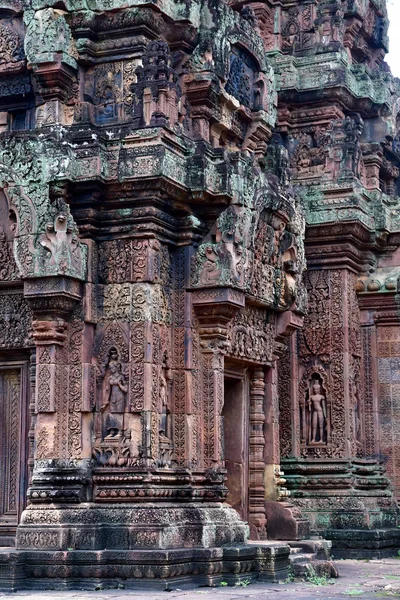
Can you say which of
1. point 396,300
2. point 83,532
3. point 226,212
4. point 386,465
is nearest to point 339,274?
point 396,300

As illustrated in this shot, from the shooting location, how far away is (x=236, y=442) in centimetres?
1636

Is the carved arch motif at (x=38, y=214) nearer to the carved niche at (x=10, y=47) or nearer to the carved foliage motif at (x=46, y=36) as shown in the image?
the carved foliage motif at (x=46, y=36)

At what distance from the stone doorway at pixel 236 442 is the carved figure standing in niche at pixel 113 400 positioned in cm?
262

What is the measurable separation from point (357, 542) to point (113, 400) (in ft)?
21.9

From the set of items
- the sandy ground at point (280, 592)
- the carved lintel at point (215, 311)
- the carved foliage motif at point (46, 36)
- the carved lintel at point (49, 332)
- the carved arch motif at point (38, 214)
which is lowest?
the sandy ground at point (280, 592)

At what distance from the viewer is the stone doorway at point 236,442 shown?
53.6 ft

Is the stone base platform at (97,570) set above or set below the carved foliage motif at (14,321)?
below

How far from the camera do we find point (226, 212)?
49.0 ft

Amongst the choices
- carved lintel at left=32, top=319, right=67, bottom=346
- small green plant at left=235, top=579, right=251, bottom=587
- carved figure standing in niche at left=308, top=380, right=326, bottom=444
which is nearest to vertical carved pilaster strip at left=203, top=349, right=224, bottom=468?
small green plant at left=235, top=579, right=251, bottom=587

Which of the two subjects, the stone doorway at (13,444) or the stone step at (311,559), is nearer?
the stone doorway at (13,444)

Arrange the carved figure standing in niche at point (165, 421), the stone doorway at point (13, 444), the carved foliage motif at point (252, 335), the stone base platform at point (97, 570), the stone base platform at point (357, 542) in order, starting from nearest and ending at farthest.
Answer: the stone base platform at point (97, 570) → the carved figure standing in niche at point (165, 421) → the stone doorway at point (13, 444) → the carved foliage motif at point (252, 335) → the stone base platform at point (357, 542)

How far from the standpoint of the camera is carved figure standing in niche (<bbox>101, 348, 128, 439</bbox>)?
549 inches

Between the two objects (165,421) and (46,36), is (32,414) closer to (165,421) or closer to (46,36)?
(165,421)

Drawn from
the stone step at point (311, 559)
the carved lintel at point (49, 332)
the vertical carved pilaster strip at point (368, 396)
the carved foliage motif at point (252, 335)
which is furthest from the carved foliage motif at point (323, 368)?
the carved lintel at point (49, 332)
